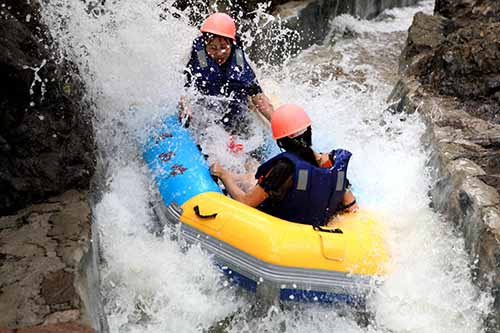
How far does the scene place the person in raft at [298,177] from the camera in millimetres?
3613

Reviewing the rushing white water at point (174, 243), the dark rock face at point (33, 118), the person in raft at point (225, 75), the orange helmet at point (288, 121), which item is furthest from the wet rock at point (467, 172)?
the dark rock face at point (33, 118)

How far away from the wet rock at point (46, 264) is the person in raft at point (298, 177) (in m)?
1.17

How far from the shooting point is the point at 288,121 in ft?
12.0

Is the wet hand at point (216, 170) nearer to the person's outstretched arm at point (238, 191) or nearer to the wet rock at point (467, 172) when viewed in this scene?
the person's outstretched arm at point (238, 191)

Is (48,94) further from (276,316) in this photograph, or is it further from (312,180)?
(276,316)

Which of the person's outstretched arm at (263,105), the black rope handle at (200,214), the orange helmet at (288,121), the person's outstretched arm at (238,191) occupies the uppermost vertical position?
the orange helmet at (288,121)

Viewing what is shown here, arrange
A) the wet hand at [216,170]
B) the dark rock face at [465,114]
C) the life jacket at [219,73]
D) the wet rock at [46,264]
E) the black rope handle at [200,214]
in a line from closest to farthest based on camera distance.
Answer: the wet rock at [46,264], the dark rock face at [465,114], the black rope handle at [200,214], the wet hand at [216,170], the life jacket at [219,73]

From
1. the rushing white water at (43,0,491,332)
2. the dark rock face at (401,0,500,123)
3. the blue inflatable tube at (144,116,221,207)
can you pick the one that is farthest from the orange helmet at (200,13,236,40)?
the dark rock face at (401,0,500,123)

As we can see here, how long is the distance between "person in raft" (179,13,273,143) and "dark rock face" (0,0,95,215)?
4.38ft

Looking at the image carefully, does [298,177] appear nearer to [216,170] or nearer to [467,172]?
[216,170]

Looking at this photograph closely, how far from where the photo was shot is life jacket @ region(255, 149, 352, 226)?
361cm

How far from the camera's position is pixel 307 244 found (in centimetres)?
359

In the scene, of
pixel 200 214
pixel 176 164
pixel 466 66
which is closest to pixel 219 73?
pixel 176 164

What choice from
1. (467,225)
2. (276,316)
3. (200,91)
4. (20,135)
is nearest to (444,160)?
(467,225)
